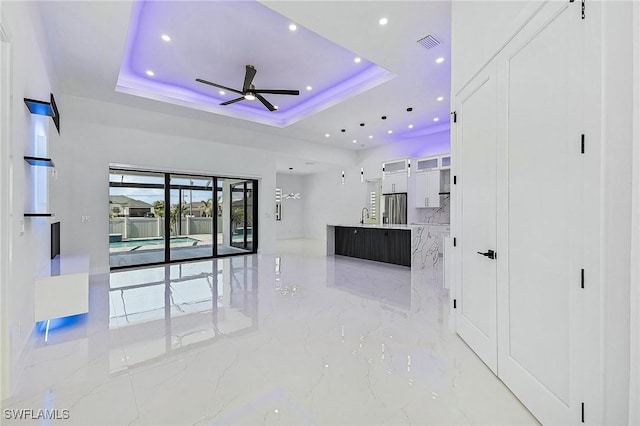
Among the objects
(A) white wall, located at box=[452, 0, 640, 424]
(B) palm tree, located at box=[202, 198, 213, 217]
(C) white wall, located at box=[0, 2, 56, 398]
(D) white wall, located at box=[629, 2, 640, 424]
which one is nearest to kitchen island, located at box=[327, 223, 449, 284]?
(B) palm tree, located at box=[202, 198, 213, 217]

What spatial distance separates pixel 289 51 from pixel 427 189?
18.9ft

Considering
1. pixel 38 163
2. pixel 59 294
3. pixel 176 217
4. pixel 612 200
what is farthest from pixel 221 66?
pixel 612 200

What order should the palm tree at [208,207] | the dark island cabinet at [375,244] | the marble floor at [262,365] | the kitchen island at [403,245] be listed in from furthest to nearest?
1. the palm tree at [208,207]
2. the dark island cabinet at [375,244]
3. the kitchen island at [403,245]
4. the marble floor at [262,365]

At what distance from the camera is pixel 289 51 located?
4789mm

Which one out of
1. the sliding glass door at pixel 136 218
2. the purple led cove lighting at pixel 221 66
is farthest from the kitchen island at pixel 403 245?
the sliding glass door at pixel 136 218

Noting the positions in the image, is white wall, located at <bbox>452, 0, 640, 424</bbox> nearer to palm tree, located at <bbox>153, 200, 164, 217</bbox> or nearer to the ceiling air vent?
the ceiling air vent

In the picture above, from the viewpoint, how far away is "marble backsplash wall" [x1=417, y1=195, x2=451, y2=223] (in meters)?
8.61

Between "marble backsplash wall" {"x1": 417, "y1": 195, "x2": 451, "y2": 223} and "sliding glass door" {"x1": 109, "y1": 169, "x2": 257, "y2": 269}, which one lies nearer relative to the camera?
"sliding glass door" {"x1": 109, "y1": 169, "x2": 257, "y2": 269}

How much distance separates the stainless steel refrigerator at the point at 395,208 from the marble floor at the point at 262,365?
517 centimetres

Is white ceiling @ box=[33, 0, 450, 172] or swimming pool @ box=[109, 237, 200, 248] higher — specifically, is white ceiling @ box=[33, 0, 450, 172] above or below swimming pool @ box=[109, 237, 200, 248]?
A: above

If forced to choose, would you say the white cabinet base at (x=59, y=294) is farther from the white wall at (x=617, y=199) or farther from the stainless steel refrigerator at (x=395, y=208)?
the stainless steel refrigerator at (x=395, y=208)

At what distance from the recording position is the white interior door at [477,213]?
241 cm

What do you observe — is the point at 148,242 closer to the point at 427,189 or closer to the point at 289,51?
the point at 289,51

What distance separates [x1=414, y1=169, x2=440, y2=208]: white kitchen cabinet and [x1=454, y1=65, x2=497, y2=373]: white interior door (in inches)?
230
